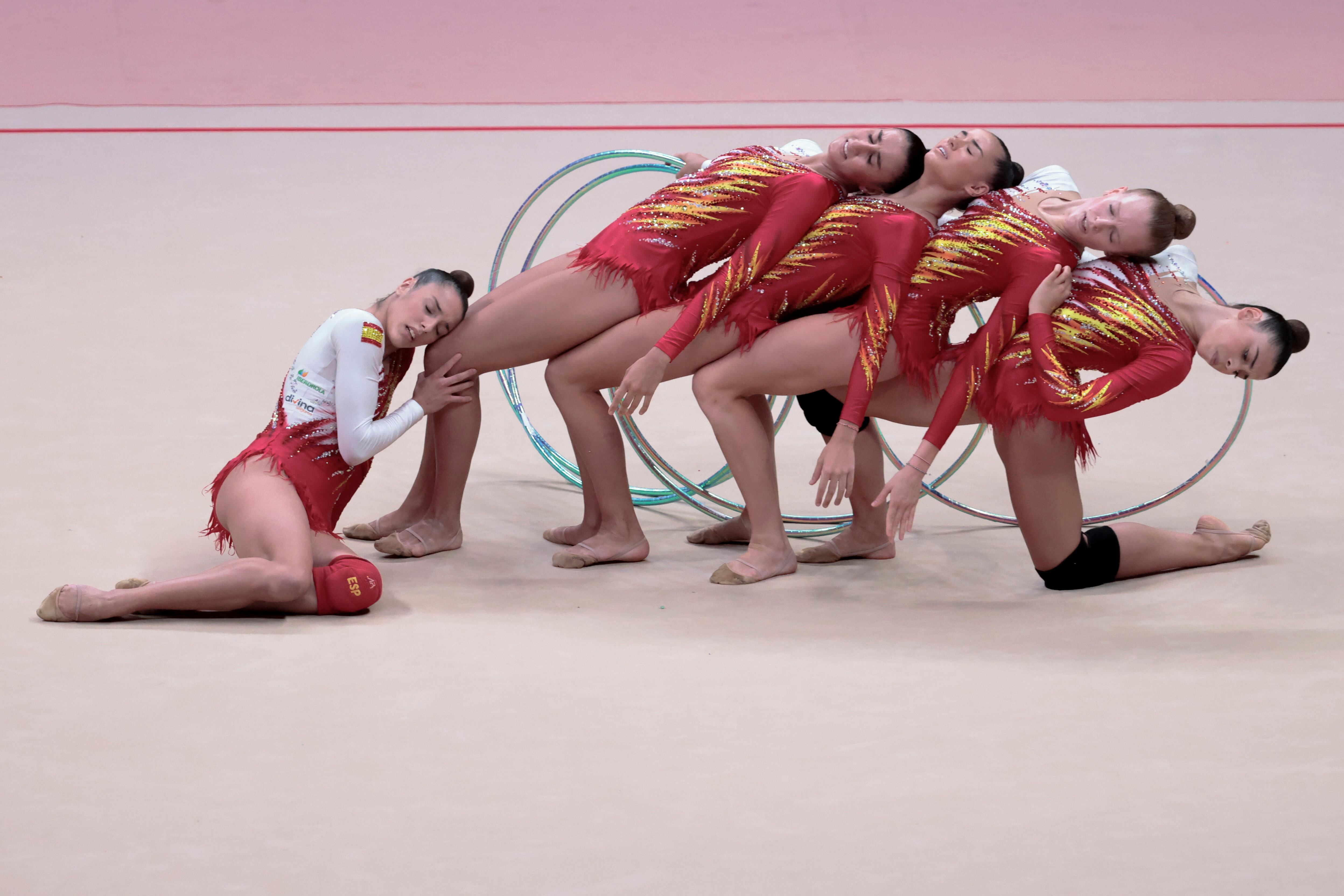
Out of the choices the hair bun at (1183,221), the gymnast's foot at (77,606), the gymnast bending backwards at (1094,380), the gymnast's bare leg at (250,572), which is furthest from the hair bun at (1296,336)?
the gymnast's foot at (77,606)

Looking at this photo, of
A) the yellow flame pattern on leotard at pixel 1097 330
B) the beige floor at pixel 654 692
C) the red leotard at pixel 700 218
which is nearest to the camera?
the beige floor at pixel 654 692

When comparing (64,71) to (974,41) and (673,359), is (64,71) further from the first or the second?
(673,359)

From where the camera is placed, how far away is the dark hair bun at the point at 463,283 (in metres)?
2.79

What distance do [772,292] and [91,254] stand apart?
315 centimetres

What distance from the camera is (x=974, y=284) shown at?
273cm

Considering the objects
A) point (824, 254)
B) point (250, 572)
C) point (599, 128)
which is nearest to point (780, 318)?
point (824, 254)

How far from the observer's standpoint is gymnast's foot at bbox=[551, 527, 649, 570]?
292 centimetres

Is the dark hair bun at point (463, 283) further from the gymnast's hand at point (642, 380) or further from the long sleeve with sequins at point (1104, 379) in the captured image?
the long sleeve with sequins at point (1104, 379)

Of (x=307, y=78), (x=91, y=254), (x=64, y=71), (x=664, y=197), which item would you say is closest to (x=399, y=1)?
(x=307, y=78)

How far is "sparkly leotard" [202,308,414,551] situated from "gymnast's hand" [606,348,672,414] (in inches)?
16.5

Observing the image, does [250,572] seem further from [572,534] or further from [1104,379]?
[1104,379]

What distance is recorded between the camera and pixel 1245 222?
5250 mm

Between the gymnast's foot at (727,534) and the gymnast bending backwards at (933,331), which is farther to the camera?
the gymnast's foot at (727,534)

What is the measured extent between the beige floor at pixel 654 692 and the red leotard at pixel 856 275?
1.71 ft
